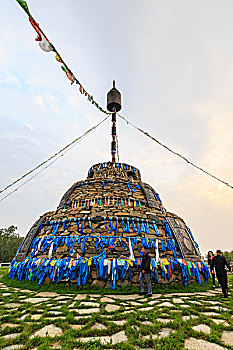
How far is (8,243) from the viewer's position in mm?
41062

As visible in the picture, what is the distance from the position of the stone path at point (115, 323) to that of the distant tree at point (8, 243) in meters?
37.9

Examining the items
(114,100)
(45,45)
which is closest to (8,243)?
(114,100)

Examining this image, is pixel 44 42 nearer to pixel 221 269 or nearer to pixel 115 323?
pixel 115 323

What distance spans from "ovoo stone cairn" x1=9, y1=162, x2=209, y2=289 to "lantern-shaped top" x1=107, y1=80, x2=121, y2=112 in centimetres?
1200

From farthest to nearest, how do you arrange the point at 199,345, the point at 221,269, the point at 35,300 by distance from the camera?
the point at 221,269 < the point at 35,300 < the point at 199,345

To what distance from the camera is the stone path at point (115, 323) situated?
292 centimetres

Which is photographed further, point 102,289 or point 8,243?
point 8,243

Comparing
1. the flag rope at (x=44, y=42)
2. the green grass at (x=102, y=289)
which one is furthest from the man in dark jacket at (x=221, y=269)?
the flag rope at (x=44, y=42)

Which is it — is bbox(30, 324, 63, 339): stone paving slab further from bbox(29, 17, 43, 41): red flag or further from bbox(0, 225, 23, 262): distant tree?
bbox(0, 225, 23, 262): distant tree

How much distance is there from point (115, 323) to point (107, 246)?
3.98 meters

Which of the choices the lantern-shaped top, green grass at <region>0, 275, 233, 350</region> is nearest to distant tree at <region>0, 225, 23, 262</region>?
the lantern-shaped top

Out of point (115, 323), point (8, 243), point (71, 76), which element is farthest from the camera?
point (8, 243)

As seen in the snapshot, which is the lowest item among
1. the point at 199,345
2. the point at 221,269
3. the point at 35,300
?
the point at 199,345

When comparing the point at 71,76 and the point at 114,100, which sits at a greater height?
the point at 114,100
